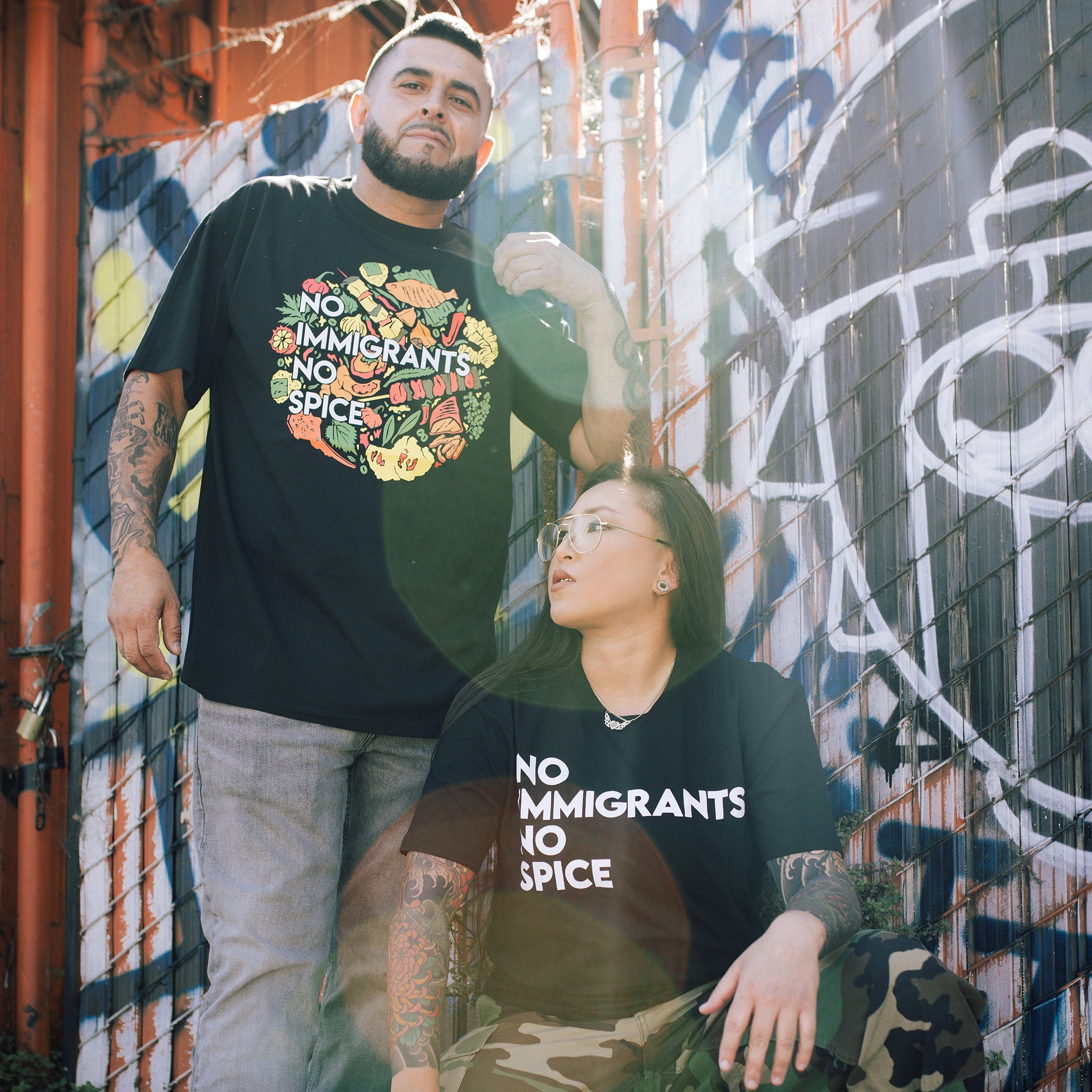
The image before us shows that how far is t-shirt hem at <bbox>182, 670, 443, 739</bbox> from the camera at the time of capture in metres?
1.94

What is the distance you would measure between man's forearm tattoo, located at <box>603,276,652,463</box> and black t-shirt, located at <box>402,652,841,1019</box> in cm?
76

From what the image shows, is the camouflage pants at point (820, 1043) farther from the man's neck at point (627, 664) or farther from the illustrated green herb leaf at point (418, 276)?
the illustrated green herb leaf at point (418, 276)

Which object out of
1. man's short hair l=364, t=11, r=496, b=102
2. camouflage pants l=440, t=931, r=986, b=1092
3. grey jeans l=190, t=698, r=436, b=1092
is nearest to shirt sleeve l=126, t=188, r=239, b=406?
man's short hair l=364, t=11, r=496, b=102

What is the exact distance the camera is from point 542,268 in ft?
6.73

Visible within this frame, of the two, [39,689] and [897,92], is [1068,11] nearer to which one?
[897,92]

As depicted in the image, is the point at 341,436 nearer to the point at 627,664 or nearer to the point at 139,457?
the point at 139,457

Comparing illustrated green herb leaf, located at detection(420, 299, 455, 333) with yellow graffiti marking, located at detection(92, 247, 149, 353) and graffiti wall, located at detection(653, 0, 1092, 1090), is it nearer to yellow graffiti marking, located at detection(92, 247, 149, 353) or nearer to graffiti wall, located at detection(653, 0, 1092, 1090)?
graffiti wall, located at detection(653, 0, 1092, 1090)

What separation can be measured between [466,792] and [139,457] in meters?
1.04

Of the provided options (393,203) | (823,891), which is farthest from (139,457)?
(823,891)

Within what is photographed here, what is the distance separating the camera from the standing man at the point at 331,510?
76.5 inches

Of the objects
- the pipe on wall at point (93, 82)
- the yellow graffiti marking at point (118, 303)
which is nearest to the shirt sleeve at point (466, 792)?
Result: the yellow graffiti marking at point (118, 303)

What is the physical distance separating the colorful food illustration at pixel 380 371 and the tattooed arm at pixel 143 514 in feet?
0.85

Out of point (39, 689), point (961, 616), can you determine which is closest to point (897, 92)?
point (961, 616)

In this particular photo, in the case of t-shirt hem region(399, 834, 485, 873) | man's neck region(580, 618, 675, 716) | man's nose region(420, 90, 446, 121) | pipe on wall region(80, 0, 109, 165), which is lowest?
t-shirt hem region(399, 834, 485, 873)
